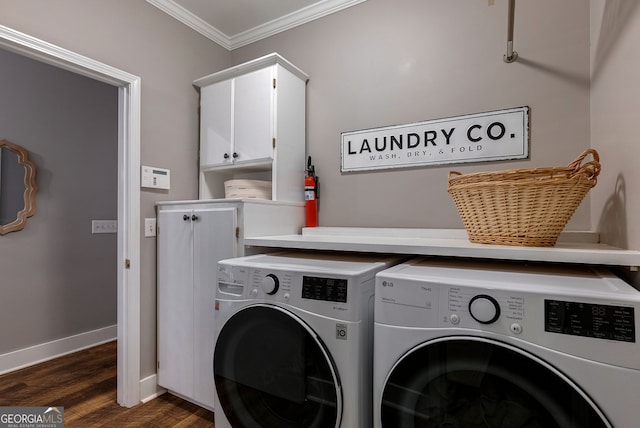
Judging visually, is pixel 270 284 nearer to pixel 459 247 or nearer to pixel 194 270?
pixel 459 247

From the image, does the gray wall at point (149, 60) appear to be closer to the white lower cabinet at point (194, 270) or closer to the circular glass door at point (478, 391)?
the white lower cabinet at point (194, 270)

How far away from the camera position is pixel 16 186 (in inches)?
96.2

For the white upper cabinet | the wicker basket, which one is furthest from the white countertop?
the white upper cabinet

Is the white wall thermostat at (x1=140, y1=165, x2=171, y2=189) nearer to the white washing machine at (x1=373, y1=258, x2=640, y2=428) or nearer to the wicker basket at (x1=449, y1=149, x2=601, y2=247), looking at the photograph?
the white washing machine at (x1=373, y1=258, x2=640, y2=428)

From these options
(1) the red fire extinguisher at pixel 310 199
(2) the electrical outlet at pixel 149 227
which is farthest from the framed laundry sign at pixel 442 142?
(2) the electrical outlet at pixel 149 227

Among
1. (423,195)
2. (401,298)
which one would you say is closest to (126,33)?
(423,195)

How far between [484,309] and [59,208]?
10.4 feet

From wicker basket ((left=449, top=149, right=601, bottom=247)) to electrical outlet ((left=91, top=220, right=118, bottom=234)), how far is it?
10.0 feet

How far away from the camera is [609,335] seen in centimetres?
71

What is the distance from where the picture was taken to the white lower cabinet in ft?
5.57

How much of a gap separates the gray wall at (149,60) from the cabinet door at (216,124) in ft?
0.31

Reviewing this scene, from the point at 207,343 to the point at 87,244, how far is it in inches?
72.4

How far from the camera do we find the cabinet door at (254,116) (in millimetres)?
2002

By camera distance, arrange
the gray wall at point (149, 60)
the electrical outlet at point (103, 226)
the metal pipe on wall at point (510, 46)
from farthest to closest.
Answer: the electrical outlet at point (103, 226)
the gray wall at point (149, 60)
the metal pipe on wall at point (510, 46)
